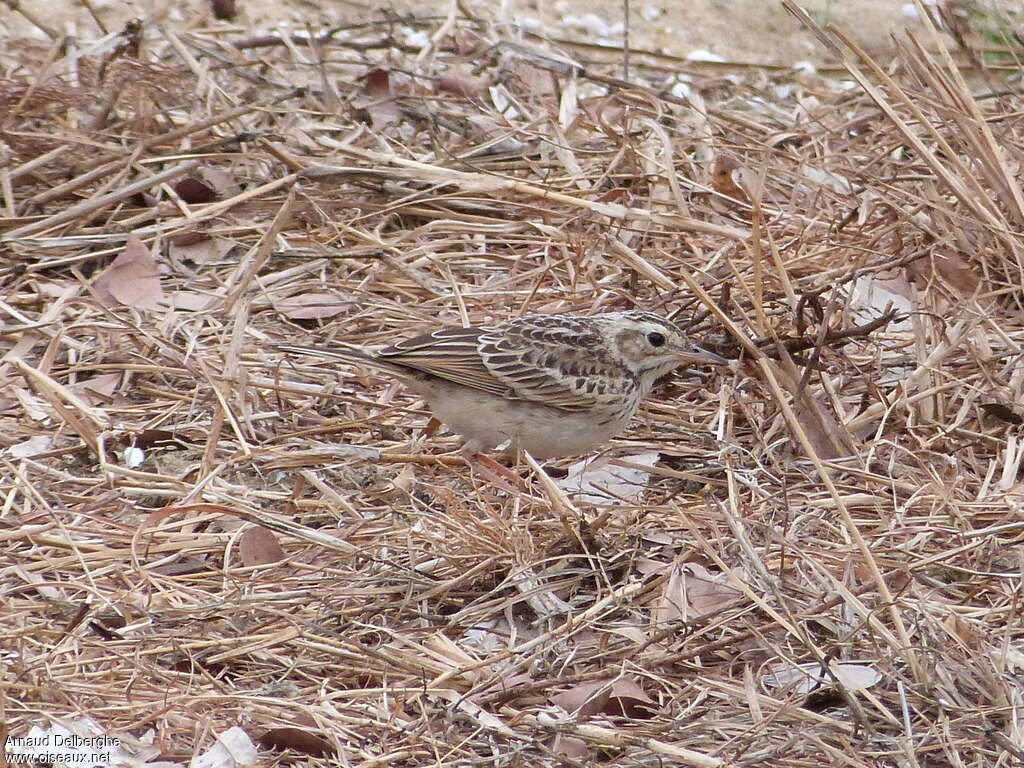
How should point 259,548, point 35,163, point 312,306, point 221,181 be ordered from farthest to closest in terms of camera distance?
1. point 221,181
2. point 35,163
3. point 312,306
4. point 259,548

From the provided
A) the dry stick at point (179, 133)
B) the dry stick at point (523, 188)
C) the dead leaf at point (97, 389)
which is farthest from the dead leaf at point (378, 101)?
the dead leaf at point (97, 389)

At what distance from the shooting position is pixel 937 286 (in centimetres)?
719

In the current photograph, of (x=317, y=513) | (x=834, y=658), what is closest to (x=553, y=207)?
(x=317, y=513)

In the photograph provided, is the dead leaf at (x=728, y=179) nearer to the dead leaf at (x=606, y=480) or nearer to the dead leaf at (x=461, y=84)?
the dead leaf at (x=461, y=84)

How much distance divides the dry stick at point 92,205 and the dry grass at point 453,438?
0.06 feet

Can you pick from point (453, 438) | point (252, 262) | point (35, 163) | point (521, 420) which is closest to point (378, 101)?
point (252, 262)

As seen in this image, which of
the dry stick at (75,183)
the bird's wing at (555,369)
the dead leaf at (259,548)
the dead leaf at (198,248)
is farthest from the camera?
the dry stick at (75,183)

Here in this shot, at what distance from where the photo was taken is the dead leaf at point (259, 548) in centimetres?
560

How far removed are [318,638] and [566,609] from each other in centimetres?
92

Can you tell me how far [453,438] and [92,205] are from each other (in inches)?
103

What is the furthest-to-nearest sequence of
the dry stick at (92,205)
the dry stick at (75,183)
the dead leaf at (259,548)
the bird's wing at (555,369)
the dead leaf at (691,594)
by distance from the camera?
the dry stick at (75,183)
the dry stick at (92,205)
the bird's wing at (555,369)
the dead leaf at (259,548)
the dead leaf at (691,594)

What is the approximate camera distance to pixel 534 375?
6.43m

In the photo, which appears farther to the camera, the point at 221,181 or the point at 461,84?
the point at 461,84

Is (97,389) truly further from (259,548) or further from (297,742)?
(297,742)
